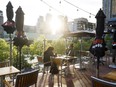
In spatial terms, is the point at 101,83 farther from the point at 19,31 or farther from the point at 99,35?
the point at 19,31

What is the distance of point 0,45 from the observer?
25281 mm

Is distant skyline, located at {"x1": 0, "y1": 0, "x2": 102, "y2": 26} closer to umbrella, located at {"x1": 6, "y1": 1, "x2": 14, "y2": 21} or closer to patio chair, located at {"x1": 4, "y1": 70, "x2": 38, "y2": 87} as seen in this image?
umbrella, located at {"x1": 6, "y1": 1, "x2": 14, "y2": 21}

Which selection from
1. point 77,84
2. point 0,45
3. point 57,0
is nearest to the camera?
point 77,84

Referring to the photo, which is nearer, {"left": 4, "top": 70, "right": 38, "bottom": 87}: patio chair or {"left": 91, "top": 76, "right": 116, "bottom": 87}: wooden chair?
{"left": 91, "top": 76, "right": 116, "bottom": 87}: wooden chair

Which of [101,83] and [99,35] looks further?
[99,35]

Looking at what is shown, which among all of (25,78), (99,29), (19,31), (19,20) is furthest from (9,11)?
(99,29)

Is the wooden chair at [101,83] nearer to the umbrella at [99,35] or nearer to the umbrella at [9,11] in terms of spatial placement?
the umbrella at [99,35]

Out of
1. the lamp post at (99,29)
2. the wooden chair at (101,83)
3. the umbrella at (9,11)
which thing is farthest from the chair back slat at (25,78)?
the umbrella at (9,11)

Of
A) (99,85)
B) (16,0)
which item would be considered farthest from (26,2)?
(99,85)

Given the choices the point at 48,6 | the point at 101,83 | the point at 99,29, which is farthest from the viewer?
the point at 48,6

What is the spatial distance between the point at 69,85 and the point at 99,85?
295cm

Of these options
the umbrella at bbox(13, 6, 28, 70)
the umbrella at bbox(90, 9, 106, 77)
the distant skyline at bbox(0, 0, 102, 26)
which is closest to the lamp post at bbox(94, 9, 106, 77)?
the umbrella at bbox(90, 9, 106, 77)

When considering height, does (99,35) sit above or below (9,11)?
below

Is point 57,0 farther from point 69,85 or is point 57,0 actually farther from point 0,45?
point 0,45
